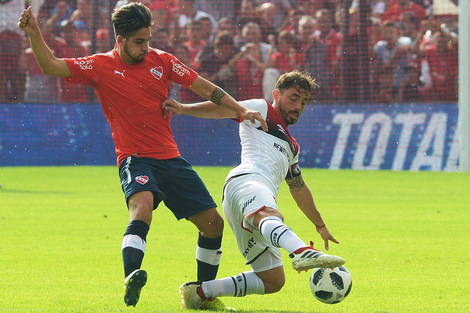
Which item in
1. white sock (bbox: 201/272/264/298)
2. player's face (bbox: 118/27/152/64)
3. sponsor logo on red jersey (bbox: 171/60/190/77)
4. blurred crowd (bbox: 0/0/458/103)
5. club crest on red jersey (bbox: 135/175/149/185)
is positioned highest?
player's face (bbox: 118/27/152/64)

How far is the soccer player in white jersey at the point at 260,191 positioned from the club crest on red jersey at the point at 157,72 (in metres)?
0.20

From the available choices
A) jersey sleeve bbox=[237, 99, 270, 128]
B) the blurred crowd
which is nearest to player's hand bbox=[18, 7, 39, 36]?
jersey sleeve bbox=[237, 99, 270, 128]

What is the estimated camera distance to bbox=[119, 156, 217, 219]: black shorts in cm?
525

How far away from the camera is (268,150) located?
546 cm

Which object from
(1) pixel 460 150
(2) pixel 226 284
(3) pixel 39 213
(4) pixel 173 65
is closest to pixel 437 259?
(2) pixel 226 284

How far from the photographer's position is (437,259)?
7316mm

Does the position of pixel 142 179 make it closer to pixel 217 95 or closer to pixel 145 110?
pixel 145 110

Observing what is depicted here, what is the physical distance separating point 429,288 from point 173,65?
2.54 meters

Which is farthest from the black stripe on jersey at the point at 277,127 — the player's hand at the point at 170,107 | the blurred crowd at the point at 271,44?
the blurred crowd at the point at 271,44

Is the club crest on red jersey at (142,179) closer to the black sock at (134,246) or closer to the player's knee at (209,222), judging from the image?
the black sock at (134,246)

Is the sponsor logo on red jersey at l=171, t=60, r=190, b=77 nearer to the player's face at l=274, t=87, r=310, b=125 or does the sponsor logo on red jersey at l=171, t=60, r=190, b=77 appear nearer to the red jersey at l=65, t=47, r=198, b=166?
the red jersey at l=65, t=47, r=198, b=166

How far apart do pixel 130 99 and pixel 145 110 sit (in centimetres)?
13

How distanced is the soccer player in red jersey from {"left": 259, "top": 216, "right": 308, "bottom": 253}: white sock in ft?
2.19

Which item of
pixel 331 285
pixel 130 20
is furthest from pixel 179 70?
pixel 331 285
